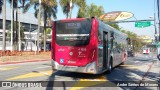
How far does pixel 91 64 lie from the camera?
14531 mm

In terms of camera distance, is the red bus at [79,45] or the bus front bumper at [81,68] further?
the red bus at [79,45]

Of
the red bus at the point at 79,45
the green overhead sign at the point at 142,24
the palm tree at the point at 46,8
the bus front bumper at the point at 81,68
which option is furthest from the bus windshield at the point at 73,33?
the green overhead sign at the point at 142,24

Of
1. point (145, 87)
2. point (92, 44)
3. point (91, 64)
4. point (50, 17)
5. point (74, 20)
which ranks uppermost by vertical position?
point (50, 17)

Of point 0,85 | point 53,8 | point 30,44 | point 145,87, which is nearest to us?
point 0,85

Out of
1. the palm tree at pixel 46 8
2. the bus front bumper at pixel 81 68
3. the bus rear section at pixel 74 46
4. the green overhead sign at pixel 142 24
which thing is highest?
the palm tree at pixel 46 8

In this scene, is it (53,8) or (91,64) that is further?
(53,8)

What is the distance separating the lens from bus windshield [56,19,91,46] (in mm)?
14891

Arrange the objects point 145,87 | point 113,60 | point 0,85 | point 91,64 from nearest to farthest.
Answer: point 0,85, point 145,87, point 91,64, point 113,60

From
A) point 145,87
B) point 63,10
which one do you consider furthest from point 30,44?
point 145,87

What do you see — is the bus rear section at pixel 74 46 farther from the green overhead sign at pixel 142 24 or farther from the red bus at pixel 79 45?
the green overhead sign at pixel 142 24

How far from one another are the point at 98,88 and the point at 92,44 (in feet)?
10.1

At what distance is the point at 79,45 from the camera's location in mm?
14953

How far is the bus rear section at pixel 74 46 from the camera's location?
14641 mm

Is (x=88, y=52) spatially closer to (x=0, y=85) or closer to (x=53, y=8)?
(x=0, y=85)
